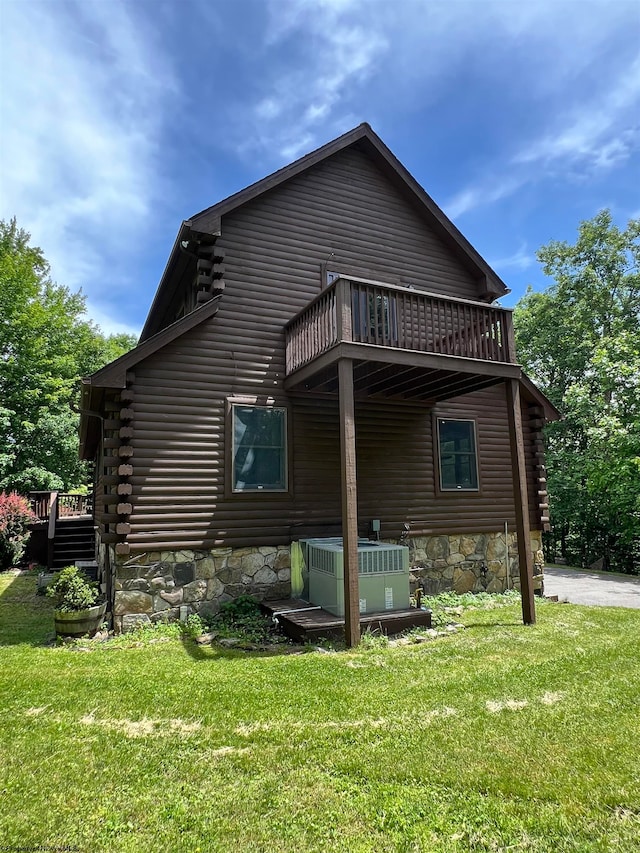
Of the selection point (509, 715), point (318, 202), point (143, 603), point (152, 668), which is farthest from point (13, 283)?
point (509, 715)

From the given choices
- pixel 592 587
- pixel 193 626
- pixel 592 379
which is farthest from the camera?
pixel 592 379

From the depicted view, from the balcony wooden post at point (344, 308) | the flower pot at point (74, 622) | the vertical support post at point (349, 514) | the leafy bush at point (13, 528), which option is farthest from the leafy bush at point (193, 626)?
the leafy bush at point (13, 528)

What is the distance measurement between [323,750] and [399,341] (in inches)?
211

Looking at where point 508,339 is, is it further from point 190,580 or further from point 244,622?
point 190,580

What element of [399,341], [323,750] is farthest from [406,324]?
[323,750]

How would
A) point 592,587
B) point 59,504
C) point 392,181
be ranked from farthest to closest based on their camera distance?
1. point 59,504
2. point 592,587
3. point 392,181

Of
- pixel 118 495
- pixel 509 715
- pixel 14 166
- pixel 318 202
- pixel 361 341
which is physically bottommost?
pixel 509 715

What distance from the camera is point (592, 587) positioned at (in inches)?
487

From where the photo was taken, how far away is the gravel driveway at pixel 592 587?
10297 millimetres

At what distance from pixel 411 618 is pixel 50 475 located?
17126 millimetres

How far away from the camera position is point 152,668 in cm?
555

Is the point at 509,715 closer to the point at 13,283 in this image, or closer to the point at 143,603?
the point at 143,603

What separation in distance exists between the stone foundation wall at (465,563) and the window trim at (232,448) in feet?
9.23

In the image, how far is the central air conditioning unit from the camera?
7207mm
